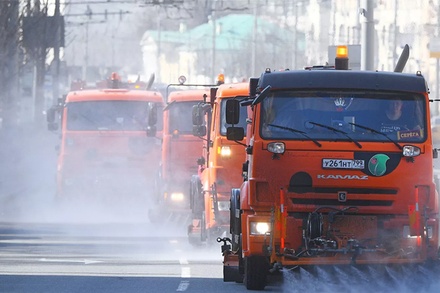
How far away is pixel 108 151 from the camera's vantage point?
104ft

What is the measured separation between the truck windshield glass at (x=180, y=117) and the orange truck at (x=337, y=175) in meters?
12.8

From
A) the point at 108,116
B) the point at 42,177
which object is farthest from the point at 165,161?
the point at 42,177

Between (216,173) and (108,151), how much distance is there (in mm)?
10025

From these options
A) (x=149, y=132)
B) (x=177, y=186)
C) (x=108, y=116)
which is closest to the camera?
(x=177, y=186)

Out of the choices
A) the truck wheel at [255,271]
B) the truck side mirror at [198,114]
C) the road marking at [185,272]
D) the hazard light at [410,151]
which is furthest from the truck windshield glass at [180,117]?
the hazard light at [410,151]

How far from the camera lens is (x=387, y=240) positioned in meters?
14.8

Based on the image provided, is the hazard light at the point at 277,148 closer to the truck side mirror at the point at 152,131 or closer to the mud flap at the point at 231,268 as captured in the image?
the mud flap at the point at 231,268

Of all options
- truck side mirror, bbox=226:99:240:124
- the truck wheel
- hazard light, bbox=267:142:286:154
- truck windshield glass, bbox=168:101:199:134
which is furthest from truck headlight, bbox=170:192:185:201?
hazard light, bbox=267:142:286:154

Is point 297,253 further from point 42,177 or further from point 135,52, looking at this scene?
point 135,52

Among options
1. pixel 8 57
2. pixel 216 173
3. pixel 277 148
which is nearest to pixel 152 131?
pixel 216 173

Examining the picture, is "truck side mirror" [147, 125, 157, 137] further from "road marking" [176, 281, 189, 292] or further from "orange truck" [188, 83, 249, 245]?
"road marking" [176, 281, 189, 292]

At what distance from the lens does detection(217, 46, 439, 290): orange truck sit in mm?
14703

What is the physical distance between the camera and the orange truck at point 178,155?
2781 centimetres

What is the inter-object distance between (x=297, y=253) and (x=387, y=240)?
872 millimetres
